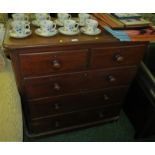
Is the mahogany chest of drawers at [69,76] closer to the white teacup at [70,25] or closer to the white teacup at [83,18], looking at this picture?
the white teacup at [70,25]

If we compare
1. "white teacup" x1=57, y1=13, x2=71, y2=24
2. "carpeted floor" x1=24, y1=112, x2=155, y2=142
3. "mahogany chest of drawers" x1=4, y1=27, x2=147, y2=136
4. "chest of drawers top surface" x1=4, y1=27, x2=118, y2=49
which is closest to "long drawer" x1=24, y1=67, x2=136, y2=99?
"mahogany chest of drawers" x1=4, y1=27, x2=147, y2=136

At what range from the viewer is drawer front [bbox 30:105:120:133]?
138 cm

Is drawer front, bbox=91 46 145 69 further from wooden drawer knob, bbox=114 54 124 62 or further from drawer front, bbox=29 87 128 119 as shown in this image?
drawer front, bbox=29 87 128 119

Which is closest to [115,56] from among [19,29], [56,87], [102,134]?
[56,87]

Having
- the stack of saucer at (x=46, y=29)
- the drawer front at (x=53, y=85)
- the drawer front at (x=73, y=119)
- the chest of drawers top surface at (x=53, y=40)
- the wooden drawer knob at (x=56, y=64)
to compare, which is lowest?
the drawer front at (x=73, y=119)

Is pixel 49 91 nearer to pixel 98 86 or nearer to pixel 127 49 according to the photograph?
pixel 98 86

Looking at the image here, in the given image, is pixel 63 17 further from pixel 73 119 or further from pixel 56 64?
pixel 73 119

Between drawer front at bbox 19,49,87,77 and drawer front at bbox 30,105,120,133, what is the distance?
462 millimetres

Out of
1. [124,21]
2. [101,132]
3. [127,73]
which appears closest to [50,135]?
[101,132]

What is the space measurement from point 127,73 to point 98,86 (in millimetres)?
217

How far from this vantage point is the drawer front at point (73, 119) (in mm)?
1379

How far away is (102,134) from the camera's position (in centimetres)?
156

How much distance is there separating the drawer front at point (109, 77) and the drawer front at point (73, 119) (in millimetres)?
266

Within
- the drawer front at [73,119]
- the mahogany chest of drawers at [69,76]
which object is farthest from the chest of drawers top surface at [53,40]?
the drawer front at [73,119]
